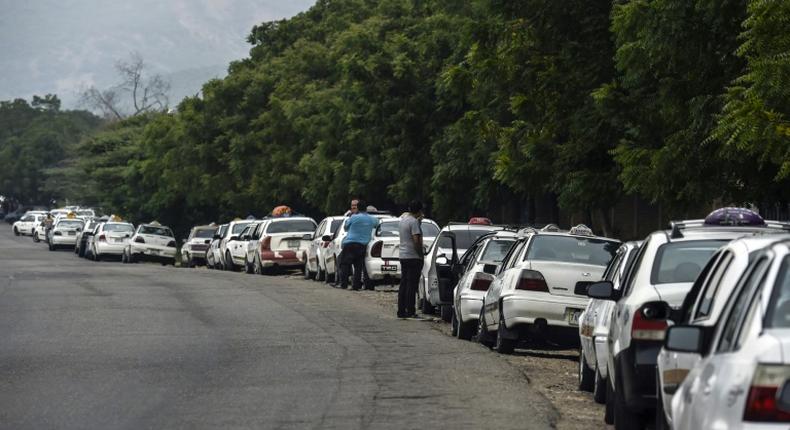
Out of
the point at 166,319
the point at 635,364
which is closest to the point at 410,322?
the point at 166,319

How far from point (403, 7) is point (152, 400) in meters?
41.0

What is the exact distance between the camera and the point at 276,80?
67562 mm

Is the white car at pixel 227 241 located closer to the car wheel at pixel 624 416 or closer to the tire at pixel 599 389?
the tire at pixel 599 389

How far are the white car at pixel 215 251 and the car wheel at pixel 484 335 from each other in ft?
106

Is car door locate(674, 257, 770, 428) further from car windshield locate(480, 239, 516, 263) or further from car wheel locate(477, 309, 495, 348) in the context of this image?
car windshield locate(480, 239, 516, 263)

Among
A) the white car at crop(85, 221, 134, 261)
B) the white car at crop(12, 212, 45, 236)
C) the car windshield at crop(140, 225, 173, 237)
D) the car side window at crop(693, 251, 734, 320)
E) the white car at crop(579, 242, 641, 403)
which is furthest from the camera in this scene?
the white car at crop(12, 212, 45, 236)

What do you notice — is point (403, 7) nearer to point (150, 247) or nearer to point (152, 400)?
point (150, 247)

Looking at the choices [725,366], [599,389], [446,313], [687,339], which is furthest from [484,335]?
[725,366]

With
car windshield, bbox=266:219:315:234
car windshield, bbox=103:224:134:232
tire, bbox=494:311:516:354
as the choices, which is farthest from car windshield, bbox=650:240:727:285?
car windshield, bbox=103:224:134:232

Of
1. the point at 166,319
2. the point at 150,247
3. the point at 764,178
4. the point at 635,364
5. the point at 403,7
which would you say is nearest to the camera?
the point at 635,364

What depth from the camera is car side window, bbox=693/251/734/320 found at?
26.7 feet

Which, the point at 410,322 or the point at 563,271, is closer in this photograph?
the point at 563,271

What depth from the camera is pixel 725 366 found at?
20.5 feet

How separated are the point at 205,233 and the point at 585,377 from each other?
4474cm
